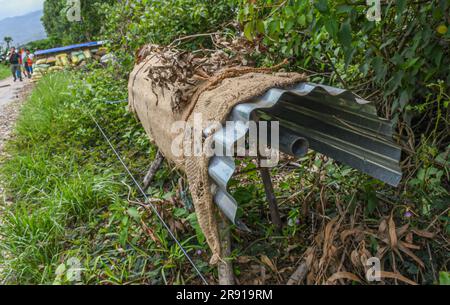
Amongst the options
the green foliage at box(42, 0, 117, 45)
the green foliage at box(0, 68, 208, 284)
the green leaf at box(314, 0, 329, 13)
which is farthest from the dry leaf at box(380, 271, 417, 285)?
the green foliage at box(42, 0, 117, 45)

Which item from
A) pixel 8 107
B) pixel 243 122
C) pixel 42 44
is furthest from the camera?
pixel 42 44

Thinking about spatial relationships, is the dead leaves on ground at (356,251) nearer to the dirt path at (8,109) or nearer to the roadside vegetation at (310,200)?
the roadside vegetation at (310,200)

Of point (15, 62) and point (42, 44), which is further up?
point (15, 62)

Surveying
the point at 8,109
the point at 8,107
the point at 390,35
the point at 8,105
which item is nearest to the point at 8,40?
the point at 8,105

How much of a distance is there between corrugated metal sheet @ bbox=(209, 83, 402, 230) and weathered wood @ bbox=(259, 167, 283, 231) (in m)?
0.35

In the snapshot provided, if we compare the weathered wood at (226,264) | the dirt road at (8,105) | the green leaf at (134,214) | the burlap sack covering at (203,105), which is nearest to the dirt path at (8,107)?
the dirt road at (8,105)

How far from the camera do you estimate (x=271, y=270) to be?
2.46 metres

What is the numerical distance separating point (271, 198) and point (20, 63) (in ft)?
55.0

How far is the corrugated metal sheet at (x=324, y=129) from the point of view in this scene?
1.87 metres

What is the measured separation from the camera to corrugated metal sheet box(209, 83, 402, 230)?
1.87 m

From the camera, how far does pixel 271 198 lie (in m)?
2.67

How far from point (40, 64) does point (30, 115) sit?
10462 mm

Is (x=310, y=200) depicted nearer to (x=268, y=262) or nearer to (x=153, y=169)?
(x=268, y=262)
